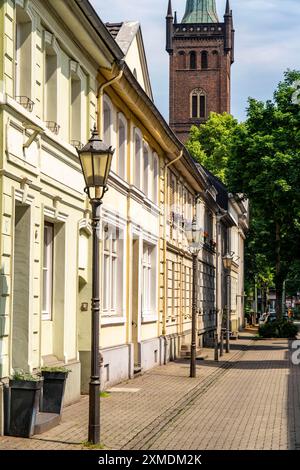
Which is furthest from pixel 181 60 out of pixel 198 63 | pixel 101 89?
pixel 101 89

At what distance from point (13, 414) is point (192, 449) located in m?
2.32

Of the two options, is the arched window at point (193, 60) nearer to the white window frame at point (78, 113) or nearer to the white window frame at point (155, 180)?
the white window frame at point (155, 180)

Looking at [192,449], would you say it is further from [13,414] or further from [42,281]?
[42,281]

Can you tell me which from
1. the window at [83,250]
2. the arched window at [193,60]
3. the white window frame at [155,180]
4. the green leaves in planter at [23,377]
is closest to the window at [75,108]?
Answer: the window at [83,250]

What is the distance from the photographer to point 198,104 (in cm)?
10312

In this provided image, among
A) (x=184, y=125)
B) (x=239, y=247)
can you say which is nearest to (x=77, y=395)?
(x=239, y=247)

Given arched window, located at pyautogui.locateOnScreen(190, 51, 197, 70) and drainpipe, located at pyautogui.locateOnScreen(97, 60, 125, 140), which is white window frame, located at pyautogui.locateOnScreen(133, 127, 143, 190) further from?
arched window, located at pyautogui.locateOnScreen(190, 51, 197, 70)

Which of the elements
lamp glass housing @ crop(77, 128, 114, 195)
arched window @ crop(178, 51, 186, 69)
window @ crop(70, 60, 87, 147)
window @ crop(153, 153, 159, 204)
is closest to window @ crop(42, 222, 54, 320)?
window @ crop(70, 60, 87, 147)

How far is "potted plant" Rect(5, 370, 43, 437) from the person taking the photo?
1150 centimetres

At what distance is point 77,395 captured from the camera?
16.0 metres

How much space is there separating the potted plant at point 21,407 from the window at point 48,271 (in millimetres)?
3282

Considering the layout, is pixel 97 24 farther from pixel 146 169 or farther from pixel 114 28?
pixel 146 169

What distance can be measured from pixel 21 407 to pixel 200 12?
330 feet

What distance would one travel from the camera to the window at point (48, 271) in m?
15.0
